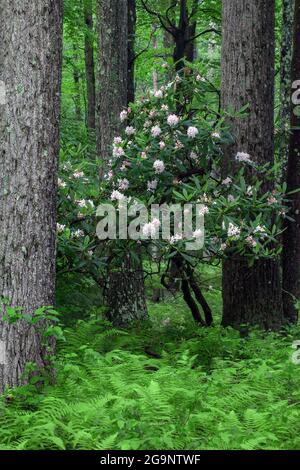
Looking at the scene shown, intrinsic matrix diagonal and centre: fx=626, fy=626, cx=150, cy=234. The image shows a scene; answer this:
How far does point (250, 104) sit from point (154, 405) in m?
4.37

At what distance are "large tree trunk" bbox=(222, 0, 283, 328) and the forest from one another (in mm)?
17

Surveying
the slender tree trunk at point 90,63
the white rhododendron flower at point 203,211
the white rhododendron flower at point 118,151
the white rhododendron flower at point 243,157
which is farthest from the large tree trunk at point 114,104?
the slender tree trunk at point 90,63

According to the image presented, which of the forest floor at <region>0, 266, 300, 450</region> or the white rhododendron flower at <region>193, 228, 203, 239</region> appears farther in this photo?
the white rhododendron flower at <region>193, 228, 203, 239</region>

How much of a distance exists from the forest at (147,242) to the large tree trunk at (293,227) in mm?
21

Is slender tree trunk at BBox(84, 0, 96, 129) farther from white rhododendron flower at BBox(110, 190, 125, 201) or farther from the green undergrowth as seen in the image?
the green undergrowth

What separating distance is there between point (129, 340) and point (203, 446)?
294 cm

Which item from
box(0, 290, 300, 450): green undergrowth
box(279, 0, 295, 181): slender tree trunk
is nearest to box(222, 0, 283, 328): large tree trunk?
box(0, 290, 300, 450): green undergrowth

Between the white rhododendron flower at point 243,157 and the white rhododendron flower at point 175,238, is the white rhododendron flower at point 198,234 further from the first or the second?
the white rhododendron flower at point 243,157

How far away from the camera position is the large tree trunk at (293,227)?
848 centimetres

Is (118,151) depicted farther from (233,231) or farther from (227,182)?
(233,231)

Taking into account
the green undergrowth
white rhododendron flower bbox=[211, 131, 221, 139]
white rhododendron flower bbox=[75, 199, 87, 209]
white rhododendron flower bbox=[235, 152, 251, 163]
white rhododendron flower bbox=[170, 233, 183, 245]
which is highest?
white rhododendron flower bbox=[211, 131, 221, 139]

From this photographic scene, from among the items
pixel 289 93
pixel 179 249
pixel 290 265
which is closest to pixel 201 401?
pixel 179 249

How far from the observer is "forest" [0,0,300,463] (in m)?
4.52

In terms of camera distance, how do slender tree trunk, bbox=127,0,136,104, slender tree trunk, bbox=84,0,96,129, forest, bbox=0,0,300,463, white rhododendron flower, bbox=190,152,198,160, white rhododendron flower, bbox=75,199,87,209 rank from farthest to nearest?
slender tree trunk, bbox=84,0,96,129 → slender tree trunk, bbox=127,0,136,104 → white rhododendron flower, bbox=190,152,198,160 → white rhododendron flower, bbox=75,199,87,209 → forest, bbox=0,0,300,463
